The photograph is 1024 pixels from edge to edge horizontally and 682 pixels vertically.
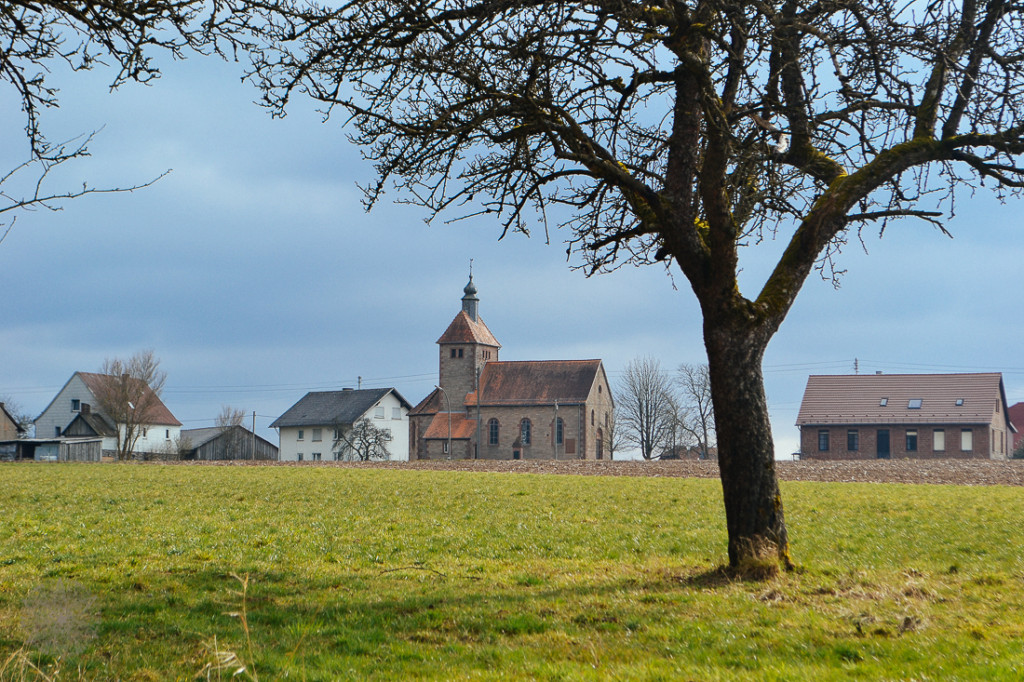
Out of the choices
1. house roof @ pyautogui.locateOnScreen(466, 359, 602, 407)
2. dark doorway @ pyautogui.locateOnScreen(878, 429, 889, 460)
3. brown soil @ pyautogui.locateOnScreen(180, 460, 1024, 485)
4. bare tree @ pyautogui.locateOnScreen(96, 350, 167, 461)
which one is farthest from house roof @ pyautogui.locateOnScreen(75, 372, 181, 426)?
dark doorway @ pyautogui.locateOnScreen(878, 429, 889, 460)

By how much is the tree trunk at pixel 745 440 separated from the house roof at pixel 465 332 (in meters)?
73.4

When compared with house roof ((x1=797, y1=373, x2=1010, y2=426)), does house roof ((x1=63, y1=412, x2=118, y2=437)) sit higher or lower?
lower

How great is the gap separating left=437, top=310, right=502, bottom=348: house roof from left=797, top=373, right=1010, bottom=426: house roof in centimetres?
2994

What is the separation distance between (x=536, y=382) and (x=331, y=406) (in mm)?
21638

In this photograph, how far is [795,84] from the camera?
11125 millimetres

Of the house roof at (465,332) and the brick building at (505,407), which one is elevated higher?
the house roof at (465,332)

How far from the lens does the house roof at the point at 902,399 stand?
229 ft

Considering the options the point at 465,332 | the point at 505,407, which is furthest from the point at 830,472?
the point at 465,332

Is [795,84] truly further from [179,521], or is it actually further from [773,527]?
[179,521]

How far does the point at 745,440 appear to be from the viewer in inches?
363

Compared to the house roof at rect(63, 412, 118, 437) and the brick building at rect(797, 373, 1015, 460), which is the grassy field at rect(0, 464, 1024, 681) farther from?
the house roof at rect(63, 412, 118, 437)

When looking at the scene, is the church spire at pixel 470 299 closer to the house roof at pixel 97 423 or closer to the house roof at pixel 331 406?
the house roof at pixel 331 406

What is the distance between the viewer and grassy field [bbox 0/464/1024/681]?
6113mm

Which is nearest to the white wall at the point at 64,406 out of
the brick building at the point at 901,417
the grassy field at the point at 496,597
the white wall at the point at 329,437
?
the white wall at the point at 329,437
